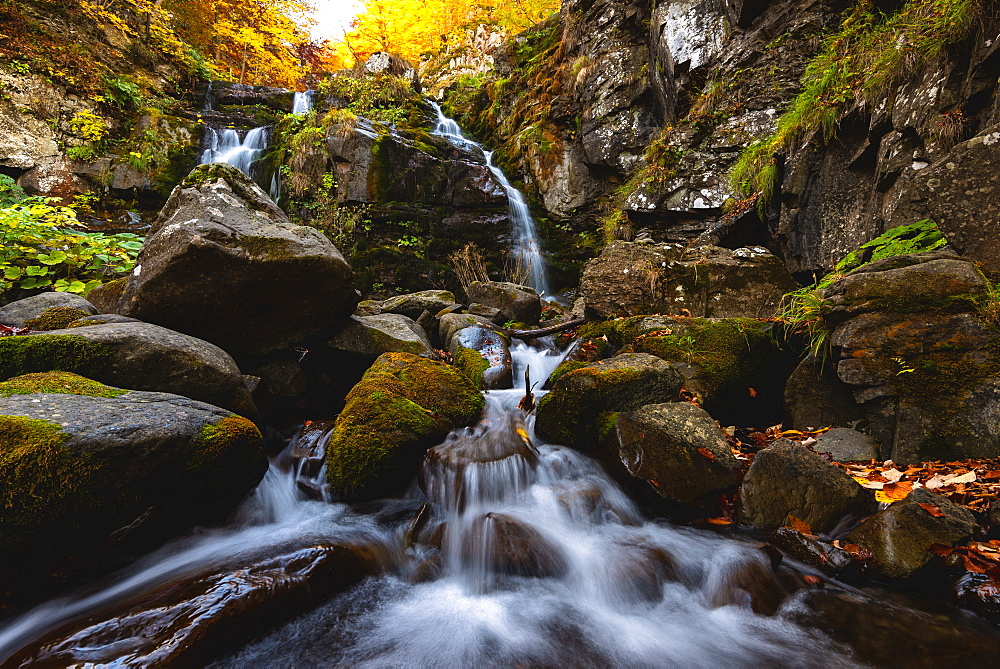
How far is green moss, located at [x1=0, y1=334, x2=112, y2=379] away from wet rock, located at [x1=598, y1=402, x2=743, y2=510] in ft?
14.4

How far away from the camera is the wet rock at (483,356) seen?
19.1 ft

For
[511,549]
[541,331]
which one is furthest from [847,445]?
[541,331]

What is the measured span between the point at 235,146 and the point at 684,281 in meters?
14.6

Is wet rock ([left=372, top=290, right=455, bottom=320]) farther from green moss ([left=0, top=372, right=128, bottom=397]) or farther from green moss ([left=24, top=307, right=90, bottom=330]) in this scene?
green moss ([left=0, top=372, right=128, bottom=397])

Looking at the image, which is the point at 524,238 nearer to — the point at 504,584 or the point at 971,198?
the point at 971,198

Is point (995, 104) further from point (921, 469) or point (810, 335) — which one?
point (921, 469)

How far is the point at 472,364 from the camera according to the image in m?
5.98

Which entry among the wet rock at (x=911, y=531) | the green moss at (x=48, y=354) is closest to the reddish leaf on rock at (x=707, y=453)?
the wet rock at (x=911, y=531)

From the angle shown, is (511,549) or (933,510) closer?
(933,510)

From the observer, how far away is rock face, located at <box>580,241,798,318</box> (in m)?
5.59

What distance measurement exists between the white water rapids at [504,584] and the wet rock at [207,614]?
57 millimetres

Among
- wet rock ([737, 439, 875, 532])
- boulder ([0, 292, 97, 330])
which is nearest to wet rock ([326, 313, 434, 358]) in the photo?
boulder ([0, 292, 97, 330])

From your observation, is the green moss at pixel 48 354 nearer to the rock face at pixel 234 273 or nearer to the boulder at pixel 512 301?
the rock face at pixel 234 273

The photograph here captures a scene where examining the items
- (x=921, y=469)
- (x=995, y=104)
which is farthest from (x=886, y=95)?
(x=921, y=469)
